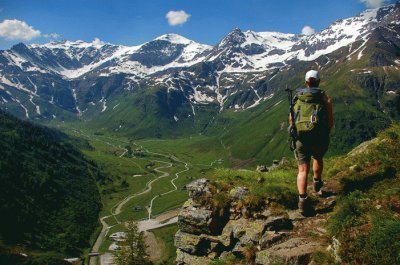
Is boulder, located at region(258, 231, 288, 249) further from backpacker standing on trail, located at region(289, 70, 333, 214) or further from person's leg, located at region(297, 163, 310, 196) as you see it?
person's leg, located at region(297, 163, 310, 196)

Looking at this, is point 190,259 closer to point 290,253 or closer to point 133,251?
point 290,253

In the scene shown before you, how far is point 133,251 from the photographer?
6031 centimetres

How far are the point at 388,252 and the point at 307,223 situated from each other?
19.7 feet

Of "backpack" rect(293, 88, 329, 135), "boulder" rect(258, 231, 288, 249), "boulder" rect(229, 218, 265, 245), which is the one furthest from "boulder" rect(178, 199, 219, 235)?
"backpack" rect(293, 88, 329, 135)

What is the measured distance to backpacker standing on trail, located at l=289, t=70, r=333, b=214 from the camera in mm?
18062

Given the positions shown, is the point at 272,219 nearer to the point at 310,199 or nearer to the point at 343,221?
the point at 310,199

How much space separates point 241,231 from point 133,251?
1732 inches

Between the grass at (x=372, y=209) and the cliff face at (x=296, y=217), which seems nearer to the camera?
the grass at (x=372, y=209)

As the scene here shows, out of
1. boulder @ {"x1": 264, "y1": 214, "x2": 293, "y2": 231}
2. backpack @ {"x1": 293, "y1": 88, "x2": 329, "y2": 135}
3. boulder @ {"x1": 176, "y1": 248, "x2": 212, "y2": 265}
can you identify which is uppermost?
backpack @ {"x1": 293, "y1": 88, "x2": 329, "y2": 135}

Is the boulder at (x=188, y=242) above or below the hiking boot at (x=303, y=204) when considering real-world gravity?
below

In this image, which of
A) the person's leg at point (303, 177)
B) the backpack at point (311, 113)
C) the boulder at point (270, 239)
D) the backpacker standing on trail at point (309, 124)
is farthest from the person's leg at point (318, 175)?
the boulder at point (270, 239)

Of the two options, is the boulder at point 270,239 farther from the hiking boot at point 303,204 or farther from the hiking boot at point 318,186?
the hiking boot at point 318,186

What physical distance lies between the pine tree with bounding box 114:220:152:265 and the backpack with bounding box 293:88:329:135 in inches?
1624

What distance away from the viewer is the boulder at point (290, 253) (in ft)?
47.6
